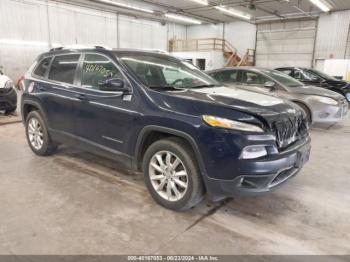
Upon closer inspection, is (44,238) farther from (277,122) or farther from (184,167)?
(277,122)

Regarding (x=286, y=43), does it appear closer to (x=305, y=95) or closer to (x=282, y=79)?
(x=282, y=79)

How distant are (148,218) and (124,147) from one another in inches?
30.9

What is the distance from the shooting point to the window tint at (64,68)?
11.9 feet

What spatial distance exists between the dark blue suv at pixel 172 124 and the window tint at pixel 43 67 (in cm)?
15

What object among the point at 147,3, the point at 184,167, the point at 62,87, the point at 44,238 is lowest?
the point at 44,238

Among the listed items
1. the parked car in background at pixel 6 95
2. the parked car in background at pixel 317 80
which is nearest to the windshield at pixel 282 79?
the parked car in background at pixel 317 80

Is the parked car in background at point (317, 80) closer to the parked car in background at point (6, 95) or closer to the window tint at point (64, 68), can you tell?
the window tint at point (64, 68)

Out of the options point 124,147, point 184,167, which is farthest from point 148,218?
point 124,147

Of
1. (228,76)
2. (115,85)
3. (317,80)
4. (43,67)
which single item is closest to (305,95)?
(228,76)

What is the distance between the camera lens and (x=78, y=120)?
3500 millimetres

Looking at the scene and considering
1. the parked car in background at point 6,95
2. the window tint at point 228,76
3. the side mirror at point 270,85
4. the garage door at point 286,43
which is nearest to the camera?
the side mirror at point 270,85

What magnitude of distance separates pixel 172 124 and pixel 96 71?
1.33 meters

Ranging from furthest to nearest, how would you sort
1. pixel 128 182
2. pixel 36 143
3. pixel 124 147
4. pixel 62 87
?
1. pixel 36 143
2. pixel 62 87
3. pixel 128 182
4. pixel 124 147

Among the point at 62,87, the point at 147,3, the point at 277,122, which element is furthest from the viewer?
the point at 147,3
